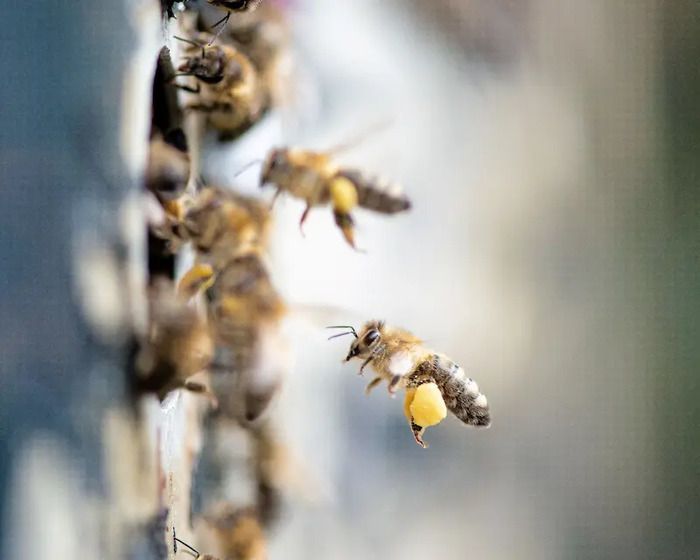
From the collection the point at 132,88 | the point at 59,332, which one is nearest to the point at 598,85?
the point at 132,88

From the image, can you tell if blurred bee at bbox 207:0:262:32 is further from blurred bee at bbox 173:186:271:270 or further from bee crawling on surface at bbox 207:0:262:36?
blurred bee at bbox 173:186:271:270

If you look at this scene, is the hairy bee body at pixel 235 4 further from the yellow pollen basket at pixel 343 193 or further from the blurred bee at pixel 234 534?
the blurred bee at pixel 234 534

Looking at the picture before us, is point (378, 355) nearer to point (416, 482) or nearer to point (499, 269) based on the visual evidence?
point (416, 482)

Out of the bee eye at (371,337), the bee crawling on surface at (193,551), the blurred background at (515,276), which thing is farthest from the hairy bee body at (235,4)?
the blurred background at (515,276)

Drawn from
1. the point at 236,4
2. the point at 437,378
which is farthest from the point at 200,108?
the point at 437,378

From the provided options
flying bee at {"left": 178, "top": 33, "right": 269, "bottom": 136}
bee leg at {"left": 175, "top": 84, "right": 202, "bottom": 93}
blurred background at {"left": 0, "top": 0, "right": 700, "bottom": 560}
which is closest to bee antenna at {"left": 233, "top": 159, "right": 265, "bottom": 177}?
flying bee at {"left": 178, "top": 33, "right": 269, "bottom": 136}
